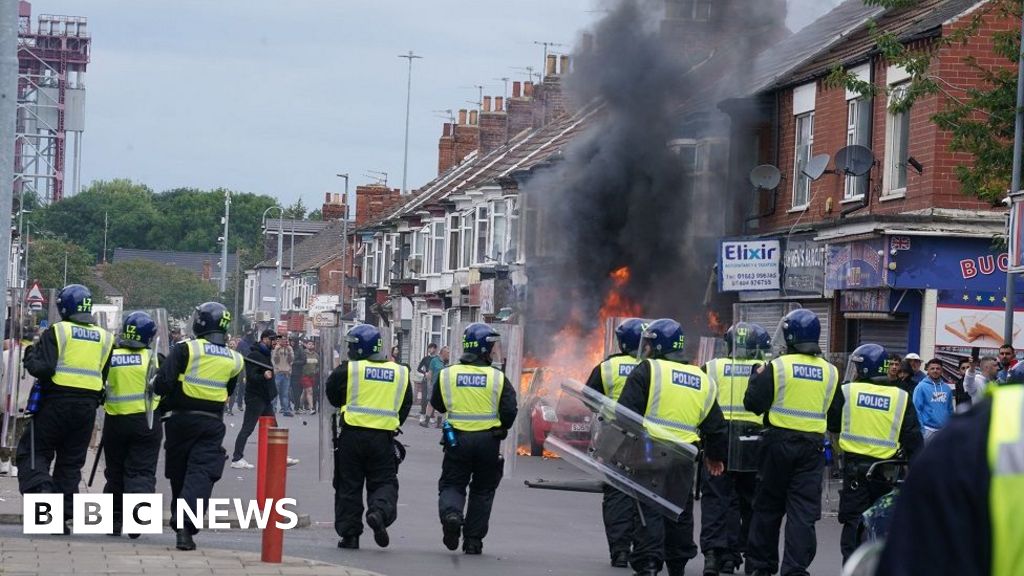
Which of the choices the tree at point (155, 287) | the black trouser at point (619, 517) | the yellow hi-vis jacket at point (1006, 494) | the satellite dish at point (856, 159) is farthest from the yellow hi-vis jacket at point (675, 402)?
the tree at point (155, 287)

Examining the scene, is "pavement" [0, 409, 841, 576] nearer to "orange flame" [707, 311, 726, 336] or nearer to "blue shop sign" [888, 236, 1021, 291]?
"blue shop sign" [888, 236, 1021, 291]

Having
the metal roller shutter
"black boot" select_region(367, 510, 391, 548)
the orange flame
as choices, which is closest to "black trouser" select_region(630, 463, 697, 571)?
"black boot" select_region(367, 510, 391, 548)

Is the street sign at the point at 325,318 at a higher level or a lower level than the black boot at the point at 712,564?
higher

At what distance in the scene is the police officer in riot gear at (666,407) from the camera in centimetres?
991

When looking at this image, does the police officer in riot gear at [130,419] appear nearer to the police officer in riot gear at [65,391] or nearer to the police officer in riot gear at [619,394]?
the police officer in riot gear at [65,391]

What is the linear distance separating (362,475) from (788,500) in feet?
10.3

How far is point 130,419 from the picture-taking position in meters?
11.2

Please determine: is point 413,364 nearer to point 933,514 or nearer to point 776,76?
point 776,76

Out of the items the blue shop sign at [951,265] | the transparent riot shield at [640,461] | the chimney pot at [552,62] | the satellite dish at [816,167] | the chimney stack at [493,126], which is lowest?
the transparent riot shield at [640,461]

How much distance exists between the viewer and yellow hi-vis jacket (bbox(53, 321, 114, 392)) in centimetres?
1118

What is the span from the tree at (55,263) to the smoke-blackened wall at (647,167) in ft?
164

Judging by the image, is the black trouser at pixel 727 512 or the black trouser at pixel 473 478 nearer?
the black trouser at pixel 727 512

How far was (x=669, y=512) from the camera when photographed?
9.98 m

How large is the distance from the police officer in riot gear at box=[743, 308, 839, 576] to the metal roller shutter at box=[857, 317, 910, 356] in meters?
13.0
